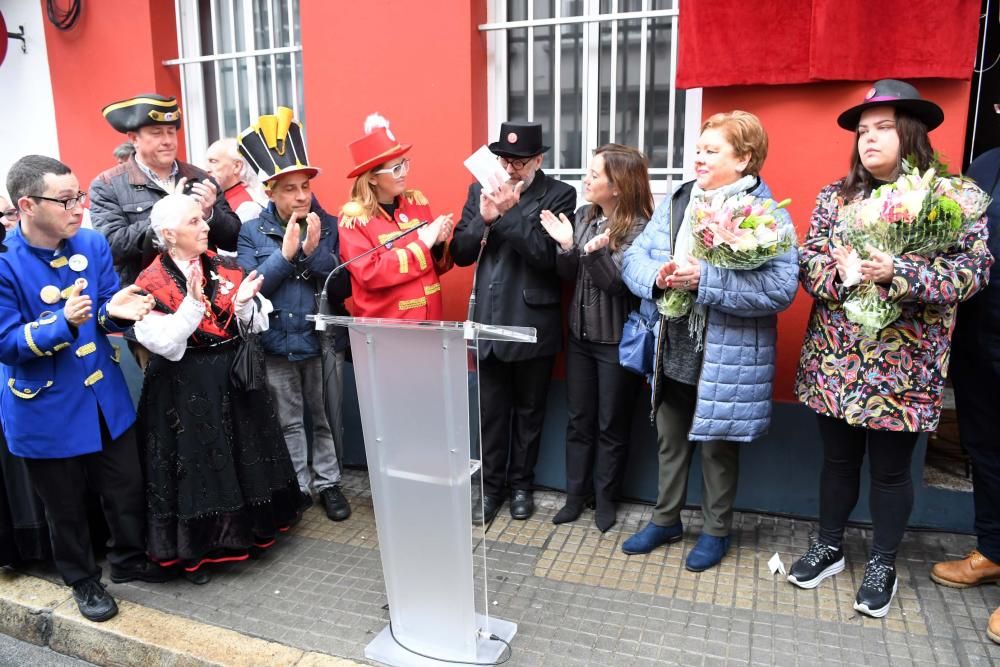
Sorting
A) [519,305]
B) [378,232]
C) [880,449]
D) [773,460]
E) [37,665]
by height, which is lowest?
[37,665]

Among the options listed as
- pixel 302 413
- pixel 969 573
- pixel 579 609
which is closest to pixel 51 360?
pixel 302 413

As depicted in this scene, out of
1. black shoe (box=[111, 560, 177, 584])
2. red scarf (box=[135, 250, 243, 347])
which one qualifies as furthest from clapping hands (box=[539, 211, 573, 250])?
black shoe (box=[111, 560, 177, 584])

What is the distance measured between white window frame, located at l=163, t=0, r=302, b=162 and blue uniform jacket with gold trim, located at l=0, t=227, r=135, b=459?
2.24 m

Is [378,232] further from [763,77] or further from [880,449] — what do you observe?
[880,449]

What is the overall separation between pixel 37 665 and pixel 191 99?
3.81 meters

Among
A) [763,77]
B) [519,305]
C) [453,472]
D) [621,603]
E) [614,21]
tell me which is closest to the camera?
[453,472]

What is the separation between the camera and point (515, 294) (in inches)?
156

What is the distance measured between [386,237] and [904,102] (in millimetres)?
2321

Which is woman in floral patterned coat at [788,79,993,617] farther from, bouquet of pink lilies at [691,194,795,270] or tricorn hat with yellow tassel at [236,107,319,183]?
tricorn hat with yellow tassel at [236,107,319,183]

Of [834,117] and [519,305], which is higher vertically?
[834,117]

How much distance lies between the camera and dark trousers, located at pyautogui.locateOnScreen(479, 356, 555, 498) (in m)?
4.13

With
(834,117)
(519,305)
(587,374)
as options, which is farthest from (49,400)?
(834,117)

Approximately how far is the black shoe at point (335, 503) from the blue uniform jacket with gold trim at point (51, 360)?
1.26 meters

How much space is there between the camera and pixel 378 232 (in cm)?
388
